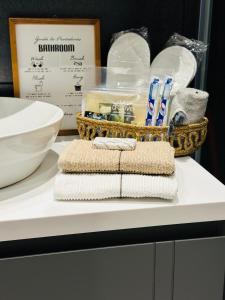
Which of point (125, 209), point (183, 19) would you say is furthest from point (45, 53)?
point (125, 209)

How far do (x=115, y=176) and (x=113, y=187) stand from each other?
2 centimetres

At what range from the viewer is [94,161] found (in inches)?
29.5

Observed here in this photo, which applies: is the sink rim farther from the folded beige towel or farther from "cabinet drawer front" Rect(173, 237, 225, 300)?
"cabinet drawer front" Rect(173, 237, 225, 300)

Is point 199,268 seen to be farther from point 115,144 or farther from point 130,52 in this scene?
point 130,52

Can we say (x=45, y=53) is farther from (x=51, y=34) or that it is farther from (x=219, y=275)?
(x=219, y=275)

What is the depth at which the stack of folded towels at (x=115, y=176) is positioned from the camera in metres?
0.73

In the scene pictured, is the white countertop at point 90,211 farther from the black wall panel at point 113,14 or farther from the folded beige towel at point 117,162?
the black wall panel at point 113,14

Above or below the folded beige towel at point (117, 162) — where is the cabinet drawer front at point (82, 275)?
below

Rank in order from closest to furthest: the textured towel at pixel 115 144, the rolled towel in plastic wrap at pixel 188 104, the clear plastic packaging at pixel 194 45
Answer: the textured towel at pixel 115 144 → the rolled towel in plastic wrap at pixel 188 104 → the clear plastic packaging at pixel 194 45

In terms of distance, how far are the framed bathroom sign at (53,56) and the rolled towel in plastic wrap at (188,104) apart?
11.3 inches

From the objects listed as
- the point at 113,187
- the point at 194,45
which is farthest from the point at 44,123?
the point at 194,45

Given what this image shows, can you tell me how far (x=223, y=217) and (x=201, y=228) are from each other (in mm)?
57

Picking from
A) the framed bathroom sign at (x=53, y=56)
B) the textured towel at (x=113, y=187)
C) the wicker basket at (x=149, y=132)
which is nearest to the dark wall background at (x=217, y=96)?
the wicker basket at (x=149, y=132)

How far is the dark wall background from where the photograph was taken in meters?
1.10
